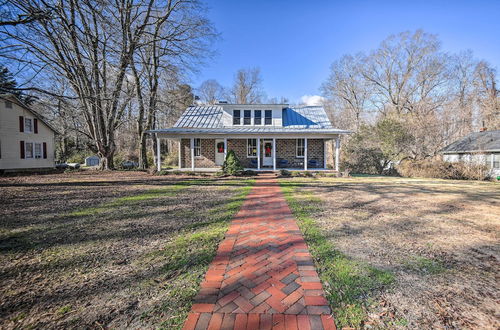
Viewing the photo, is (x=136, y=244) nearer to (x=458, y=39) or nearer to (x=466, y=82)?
(x=458, y=39)

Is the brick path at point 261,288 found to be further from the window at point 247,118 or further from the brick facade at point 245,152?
the window at point 247,118

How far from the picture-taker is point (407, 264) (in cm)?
281

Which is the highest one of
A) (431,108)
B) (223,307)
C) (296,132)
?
(431,108)

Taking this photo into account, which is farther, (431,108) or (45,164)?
(431,108)

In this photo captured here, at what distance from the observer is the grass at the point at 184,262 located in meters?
1.98

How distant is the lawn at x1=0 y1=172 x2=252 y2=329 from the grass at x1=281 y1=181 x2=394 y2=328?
134 cm

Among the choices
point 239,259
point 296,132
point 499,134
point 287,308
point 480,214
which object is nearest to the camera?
point 287,308

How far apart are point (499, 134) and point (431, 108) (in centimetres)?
681

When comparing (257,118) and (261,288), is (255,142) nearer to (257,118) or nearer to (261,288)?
(257,118)

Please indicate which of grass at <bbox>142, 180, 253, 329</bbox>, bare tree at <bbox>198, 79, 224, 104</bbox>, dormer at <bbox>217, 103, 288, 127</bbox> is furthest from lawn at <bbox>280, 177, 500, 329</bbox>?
bare tree at <bbox>198, 79, 224, 104</bbox>

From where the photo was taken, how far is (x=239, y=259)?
294 cm

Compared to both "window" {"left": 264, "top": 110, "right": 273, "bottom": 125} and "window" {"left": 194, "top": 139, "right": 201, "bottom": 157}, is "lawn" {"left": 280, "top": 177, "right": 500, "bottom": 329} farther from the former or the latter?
"window" {"left": 194, "top": 139, "right": 201, "bottom": 157}

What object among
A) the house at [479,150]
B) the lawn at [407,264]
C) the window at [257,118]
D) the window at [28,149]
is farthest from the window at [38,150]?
the house at [479,150]

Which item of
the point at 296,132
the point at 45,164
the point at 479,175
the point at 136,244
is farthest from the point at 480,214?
the point at 45,164
